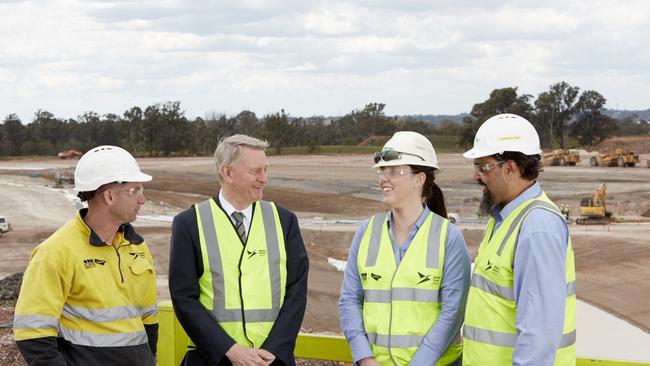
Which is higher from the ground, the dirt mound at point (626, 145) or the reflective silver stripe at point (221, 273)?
the reflective silver stripe at point (221, 273)

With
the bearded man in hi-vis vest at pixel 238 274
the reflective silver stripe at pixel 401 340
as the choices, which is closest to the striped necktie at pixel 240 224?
the bearded man in hi-vis vest at pixel 238 274

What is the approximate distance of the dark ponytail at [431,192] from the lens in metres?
4.17

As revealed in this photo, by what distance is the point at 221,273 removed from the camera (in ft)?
13.1

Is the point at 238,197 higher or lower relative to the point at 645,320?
higher

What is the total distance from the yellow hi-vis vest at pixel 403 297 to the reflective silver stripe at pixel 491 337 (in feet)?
1.15

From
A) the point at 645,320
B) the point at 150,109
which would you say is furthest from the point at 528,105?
the point at 645,320

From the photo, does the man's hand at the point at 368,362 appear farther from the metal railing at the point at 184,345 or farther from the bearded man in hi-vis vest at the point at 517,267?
the bearded man in hi-vis vest at the point at 517,267

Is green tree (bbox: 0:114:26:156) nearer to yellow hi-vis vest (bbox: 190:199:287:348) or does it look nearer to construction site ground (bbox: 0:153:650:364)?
construction site ground (bbox: 0:153:650:364)

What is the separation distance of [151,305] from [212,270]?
37 centimetres

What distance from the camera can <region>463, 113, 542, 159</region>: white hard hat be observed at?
361 centimetres

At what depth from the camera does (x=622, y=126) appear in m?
101

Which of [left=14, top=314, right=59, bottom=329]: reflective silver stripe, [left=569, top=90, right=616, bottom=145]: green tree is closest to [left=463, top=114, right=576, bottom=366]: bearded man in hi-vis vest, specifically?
[left=14, top=314, right=59, bottom=329]: reflective silver stripe

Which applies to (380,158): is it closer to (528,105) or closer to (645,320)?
(645,320)

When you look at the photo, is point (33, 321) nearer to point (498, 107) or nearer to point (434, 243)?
point (434, 243)
